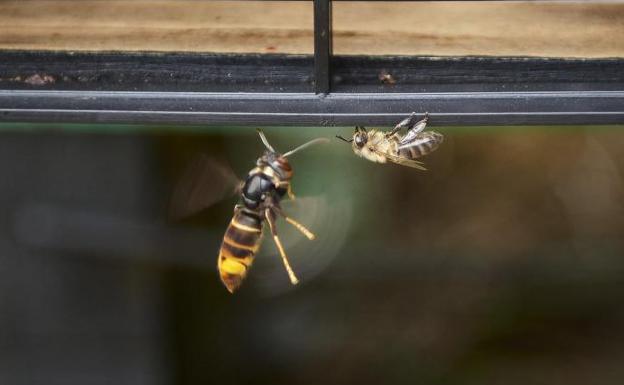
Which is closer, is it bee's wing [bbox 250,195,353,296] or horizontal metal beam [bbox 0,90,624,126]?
horizontal metal beam [bbox 0,90,624,126]

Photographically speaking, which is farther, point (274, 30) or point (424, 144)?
point (274, 30)

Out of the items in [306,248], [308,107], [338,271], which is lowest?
[338,271]

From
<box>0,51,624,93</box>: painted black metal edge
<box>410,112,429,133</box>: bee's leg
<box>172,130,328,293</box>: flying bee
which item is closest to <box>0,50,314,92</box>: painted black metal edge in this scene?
<box>0,51,624,93</box>: painted black metal edge

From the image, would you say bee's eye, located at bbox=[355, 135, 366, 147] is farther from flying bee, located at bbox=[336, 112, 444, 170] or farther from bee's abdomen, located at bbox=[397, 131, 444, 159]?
bee's abdomen, located at bbox=[397, 131, 444, 159]

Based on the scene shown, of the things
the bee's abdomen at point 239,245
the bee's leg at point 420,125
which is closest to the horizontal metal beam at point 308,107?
the bee's leg at point 420,125

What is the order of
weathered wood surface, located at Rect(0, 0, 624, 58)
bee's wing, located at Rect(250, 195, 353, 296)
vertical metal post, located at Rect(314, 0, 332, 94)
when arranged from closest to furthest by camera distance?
vertical metal post, located at Rect(314, 0, 332, 94) → weathered wood surface, located at Rect(0, 0, 624, 58) → bee's wing, located at Rect(250, 195, 353, 296)

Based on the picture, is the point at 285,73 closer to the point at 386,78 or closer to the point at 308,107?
the point at 308,107

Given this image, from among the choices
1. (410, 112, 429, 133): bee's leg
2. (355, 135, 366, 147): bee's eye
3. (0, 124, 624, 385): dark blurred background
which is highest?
(410, 112, 429, 133): bee's leg

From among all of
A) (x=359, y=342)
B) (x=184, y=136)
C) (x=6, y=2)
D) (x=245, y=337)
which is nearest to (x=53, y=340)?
(x=245, y=337)

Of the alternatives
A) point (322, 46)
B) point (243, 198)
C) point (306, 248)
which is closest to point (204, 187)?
point (243, 198)
